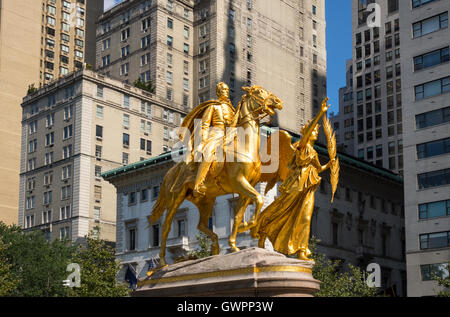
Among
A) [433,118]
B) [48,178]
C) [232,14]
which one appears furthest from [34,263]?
[232,14]

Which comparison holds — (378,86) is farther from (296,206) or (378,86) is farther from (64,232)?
(296,206)

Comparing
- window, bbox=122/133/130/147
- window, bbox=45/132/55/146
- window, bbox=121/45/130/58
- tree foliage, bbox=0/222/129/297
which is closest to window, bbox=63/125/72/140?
window, bbox=45/132/55/146

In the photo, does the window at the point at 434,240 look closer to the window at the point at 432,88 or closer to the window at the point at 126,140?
the window at the point at 432,88

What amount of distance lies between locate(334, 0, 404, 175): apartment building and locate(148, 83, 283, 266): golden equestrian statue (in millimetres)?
110746

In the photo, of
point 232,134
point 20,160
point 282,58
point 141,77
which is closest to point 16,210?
point 20,160

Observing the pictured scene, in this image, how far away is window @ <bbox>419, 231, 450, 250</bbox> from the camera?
65250mm

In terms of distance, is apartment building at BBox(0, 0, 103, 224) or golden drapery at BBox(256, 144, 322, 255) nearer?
golden drapery at BBox(256, 144, 322, 255)

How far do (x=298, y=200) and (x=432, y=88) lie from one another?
5182 centimetres

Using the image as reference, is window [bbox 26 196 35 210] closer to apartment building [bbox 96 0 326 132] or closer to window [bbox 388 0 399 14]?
apartment building [bbox 96 0 326 132]

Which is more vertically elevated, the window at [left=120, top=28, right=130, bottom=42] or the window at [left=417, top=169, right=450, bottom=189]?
the window at [left=120, top=28, right=130, bottom=42]

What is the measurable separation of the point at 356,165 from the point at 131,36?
49505 millimetres

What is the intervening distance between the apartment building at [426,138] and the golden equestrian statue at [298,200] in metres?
47.1
